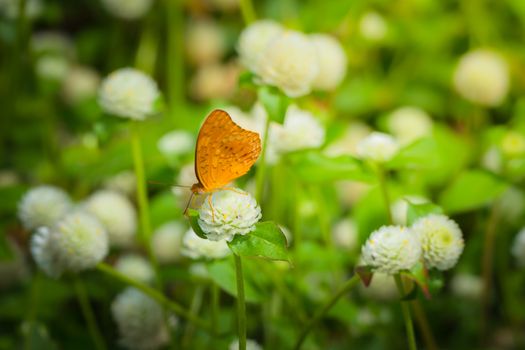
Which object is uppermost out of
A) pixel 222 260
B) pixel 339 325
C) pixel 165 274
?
pixel 222 260

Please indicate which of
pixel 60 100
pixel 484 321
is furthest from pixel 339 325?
pixel 60 100

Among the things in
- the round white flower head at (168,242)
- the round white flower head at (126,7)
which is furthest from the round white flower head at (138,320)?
the round white flower head at (126,7)

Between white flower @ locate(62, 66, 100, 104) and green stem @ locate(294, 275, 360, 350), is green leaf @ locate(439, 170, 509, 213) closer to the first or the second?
green stem @ locate(294, 275, 360, 350)

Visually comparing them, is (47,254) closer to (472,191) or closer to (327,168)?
(327,168)

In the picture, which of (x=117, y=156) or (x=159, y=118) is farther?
(x=159, y=118)

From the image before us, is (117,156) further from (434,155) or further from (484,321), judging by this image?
(484,321)

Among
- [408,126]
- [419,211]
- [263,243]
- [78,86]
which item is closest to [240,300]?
[263,243]
